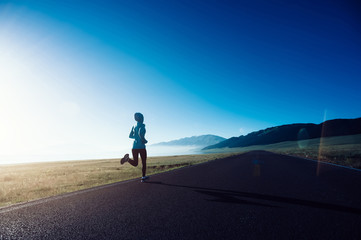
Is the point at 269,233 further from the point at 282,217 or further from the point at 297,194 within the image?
the point at 297,194

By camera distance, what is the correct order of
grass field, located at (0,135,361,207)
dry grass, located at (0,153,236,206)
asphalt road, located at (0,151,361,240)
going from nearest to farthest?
asphalt road, located at (0,151,361,240)
dry grass, located at (0,153,236,206)
grass field, located at (0,135,361,207)

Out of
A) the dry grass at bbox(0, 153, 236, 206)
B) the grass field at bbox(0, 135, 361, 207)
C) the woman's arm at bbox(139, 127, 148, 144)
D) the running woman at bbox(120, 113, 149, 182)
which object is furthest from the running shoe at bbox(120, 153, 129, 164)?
the grass field at bbox(0, 135, 361, 207)

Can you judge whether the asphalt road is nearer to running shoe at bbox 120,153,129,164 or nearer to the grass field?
running shoe at bbox 120,153,129,164

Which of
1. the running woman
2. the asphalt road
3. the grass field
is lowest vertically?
the grass field

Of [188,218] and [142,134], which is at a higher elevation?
[142,134]

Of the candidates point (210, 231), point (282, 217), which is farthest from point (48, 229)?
point (282, 217)

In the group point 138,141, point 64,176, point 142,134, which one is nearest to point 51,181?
point 64,176

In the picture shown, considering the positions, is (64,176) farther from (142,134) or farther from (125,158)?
(142,134)

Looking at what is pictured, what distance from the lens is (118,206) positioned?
13.9ft

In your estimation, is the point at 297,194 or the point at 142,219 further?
the point at 297,194

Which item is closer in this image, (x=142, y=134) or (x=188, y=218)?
(x=188, y=218)

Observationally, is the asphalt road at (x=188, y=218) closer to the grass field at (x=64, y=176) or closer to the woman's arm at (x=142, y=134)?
the woman's arm at (x=142, y=134)

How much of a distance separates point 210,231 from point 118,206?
2268 millimetres

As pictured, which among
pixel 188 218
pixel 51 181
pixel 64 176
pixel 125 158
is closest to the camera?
pixel 188 218
